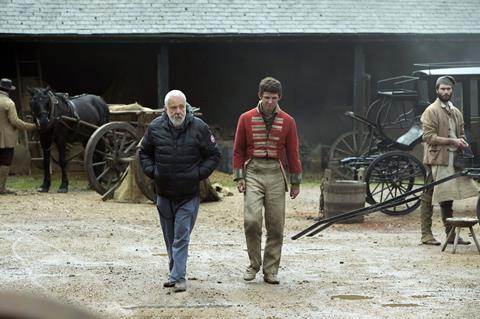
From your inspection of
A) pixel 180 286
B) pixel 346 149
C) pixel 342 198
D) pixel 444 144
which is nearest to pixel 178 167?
pixel 180 286

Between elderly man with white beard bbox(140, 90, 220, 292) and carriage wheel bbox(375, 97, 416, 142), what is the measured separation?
736 cm

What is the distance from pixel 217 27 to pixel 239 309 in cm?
1355

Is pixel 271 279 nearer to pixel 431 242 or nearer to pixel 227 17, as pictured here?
pixel 431 242

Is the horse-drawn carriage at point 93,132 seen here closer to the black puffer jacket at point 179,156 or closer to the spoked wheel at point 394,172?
the spoked wheel at point 394,172

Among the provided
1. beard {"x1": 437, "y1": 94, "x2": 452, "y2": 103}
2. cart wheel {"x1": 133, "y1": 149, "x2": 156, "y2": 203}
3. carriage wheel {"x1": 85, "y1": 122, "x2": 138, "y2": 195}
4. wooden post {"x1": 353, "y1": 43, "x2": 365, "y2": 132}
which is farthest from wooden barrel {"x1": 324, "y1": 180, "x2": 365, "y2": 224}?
wooden post {"x1": 353, "y1": 43, "x2": 365, "y2": 132}

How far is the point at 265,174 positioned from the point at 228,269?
45.9 inches

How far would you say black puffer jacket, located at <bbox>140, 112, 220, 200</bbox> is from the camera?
23.2 feet

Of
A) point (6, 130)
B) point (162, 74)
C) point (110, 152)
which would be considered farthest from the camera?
point (162, 74)

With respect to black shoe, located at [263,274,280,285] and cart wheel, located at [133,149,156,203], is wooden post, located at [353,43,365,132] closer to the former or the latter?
cart wheel, located at [133,149,156,203]

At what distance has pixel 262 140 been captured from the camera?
7484 mm

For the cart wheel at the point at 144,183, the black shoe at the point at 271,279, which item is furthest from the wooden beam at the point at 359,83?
the black shoe at the point at 271,279

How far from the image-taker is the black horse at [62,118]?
14.9 metres

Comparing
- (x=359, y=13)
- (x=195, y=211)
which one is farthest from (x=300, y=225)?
(x=359, y=13)

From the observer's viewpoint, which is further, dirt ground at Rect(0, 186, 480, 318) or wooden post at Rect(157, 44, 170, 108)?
wooden post at Rect(157, 44, 170, 108)
